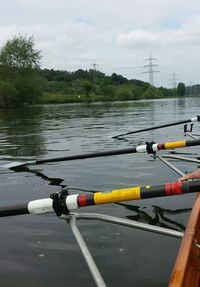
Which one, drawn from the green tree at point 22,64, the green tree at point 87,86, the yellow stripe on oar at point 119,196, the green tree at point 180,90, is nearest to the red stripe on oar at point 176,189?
the yellow stripe on oar at point 119,196

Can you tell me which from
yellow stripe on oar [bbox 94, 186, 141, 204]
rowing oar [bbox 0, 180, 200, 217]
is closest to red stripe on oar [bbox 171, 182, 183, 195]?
rowing oar [bbox 0, 180, 200, 217]

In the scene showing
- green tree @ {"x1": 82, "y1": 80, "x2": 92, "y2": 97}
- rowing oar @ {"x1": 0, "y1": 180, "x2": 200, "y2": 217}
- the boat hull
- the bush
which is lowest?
the boat hull

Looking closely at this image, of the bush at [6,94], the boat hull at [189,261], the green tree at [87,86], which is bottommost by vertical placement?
the boat hull at [189,261]

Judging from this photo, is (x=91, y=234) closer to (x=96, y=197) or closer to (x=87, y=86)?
(x=96, y=197)

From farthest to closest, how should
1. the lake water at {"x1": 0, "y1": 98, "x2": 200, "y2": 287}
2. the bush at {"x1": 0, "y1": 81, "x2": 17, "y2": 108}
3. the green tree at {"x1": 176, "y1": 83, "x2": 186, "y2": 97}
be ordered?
the green tree at {"x1": 176, "y1": 83, "x2": 186, "y2": 97}
the bush at {"x1": 0, "y1": 81, "x2": 17, "y2": 108}
the lake water at {"x1": 0, "y1": 98, "x2": 200, "y2": 287}

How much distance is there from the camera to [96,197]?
3578 mm

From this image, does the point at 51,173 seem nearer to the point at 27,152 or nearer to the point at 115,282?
the point at 27,152

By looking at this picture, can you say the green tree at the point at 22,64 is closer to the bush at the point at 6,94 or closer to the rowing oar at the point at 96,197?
the bush at the point at 6,94

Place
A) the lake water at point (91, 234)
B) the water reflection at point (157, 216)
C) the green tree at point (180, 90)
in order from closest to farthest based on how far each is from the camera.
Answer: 1. the lake water at point (91, 234)
2. the water reflection at point (157, 216)
3. the green tree at point (180, 90)

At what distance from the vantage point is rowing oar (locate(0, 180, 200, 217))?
3.46m

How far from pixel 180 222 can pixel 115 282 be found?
184cm

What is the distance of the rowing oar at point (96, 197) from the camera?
346 cm

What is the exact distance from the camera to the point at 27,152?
12.7 metres

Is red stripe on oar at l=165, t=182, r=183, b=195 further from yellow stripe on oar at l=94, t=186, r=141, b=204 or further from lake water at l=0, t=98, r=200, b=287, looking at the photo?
lake water at l=0, t=98, r=200, b=287
